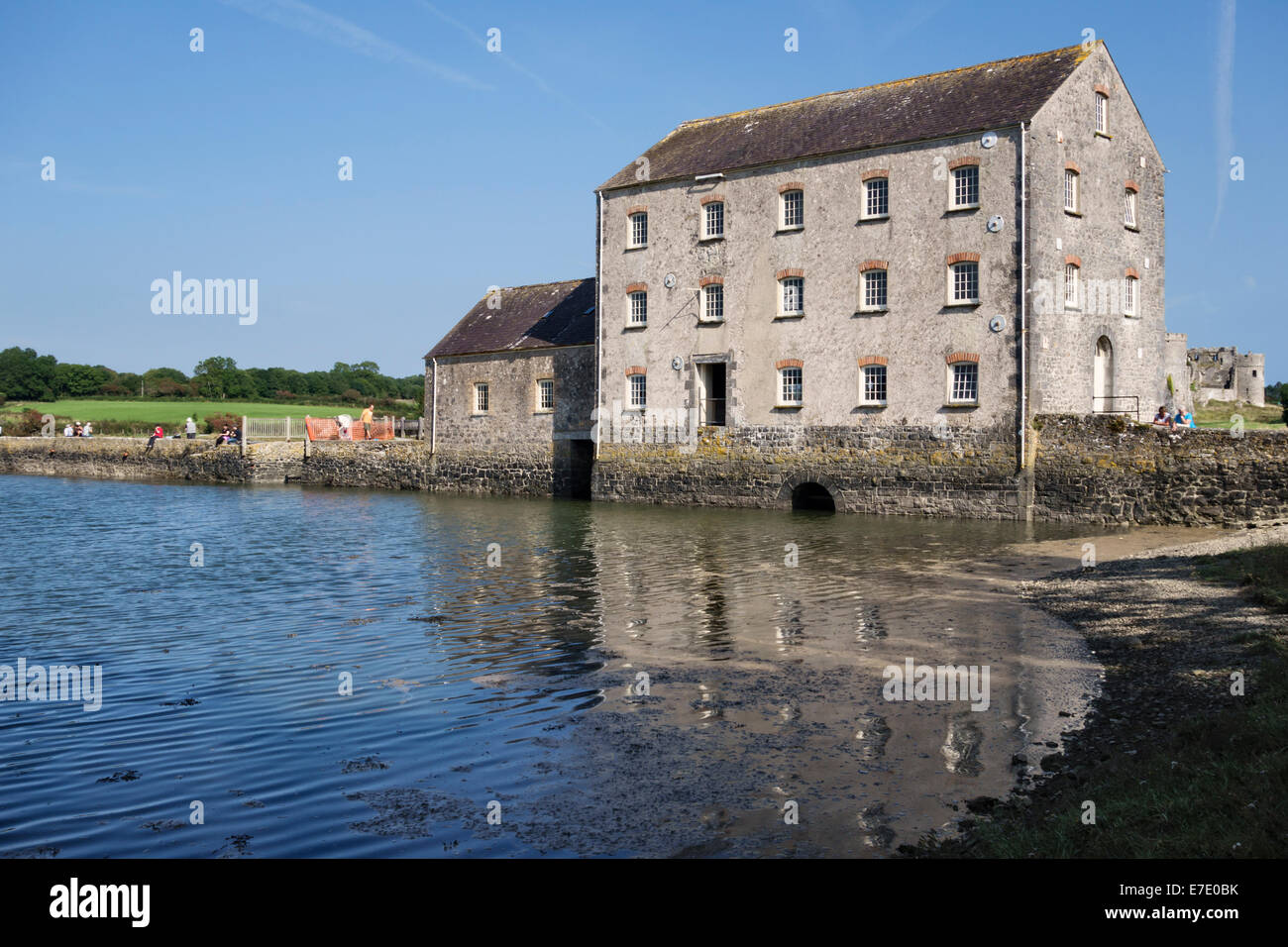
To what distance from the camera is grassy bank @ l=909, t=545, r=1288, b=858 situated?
551 cm

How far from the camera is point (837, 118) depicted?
110ft

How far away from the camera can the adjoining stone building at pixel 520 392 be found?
133ft

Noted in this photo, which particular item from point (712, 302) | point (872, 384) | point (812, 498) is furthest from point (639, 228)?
point (812, 498)

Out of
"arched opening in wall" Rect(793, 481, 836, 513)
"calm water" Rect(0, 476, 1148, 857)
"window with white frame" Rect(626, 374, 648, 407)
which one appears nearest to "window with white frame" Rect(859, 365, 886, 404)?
"arched opening in wall" Rect(793, 481, 836, 513)

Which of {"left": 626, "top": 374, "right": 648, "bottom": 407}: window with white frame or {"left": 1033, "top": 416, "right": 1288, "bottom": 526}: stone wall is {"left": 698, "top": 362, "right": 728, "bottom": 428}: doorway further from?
{"left": 1033, "top": 416, "right": 1288, "bottom": 526}: stone wall

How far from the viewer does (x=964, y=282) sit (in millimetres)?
29938

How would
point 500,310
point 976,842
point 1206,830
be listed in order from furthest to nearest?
1. point 500,310
2. point 976,842
3. point 1206,830

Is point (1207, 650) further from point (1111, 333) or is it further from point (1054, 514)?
point (1111, 333)

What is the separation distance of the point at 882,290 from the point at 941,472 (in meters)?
5.82

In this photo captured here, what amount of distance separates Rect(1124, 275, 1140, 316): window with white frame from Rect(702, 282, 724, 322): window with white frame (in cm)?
1260

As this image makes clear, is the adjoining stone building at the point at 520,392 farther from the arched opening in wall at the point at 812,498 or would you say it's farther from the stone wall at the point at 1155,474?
the stone wall at the point at 1155,474

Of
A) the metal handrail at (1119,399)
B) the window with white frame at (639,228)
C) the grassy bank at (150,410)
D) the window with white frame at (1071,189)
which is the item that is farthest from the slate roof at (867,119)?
the grassy bank at (150,410)
